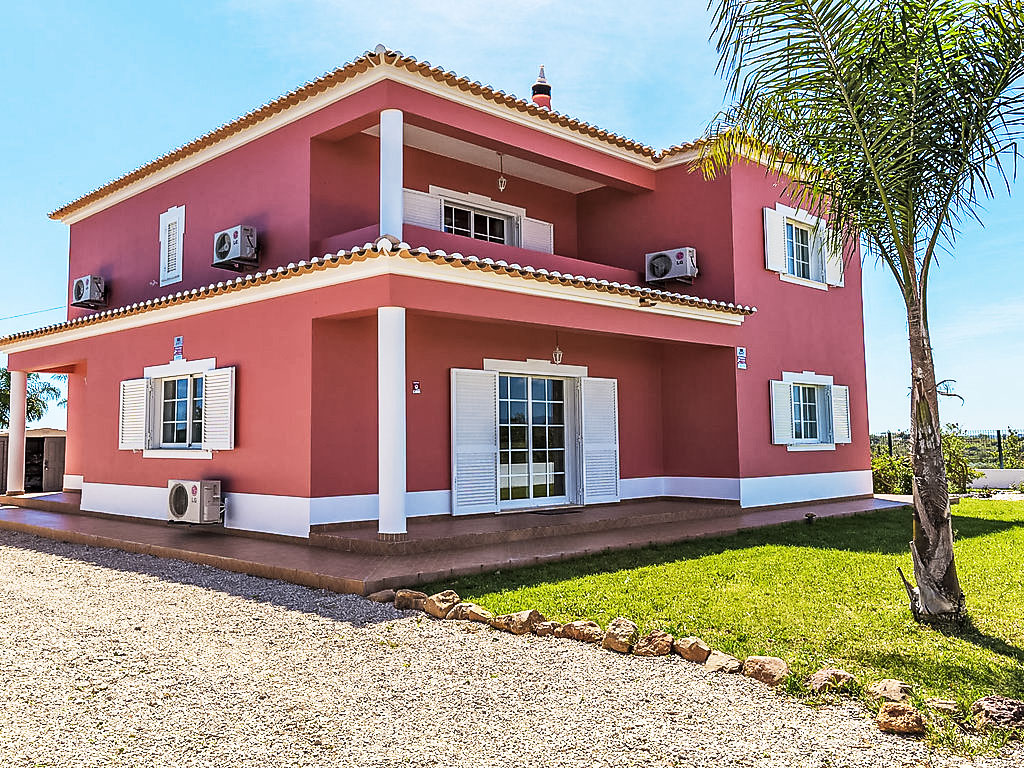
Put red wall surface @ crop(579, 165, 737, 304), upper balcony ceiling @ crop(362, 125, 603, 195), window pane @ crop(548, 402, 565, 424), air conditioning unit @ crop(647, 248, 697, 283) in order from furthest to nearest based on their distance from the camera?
red wall surface @ crop(579, 165, 737, 304) → air conditioning unit @ crop(647, 248, 697, 283) → window pane @ crop(548, 402, 565, 424) → upper balcony ceiling @ crop(362, 125, 603, 195)

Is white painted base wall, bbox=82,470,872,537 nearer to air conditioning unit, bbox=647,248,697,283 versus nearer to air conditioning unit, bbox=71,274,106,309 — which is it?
air conditioning unit, bbox=647,248,697,283

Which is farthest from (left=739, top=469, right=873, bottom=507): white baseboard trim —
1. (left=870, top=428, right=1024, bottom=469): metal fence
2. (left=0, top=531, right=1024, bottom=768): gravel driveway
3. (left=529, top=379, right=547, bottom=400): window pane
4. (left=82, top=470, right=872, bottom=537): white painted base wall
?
(left=0, top=531, right=1024, bottom=768): gravel driveway

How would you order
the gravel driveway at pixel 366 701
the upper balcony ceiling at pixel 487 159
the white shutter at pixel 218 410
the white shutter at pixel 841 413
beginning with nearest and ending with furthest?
the gravel driveway at pixel 366 701 < the white shutter at pixel 218 410 < the upper balcony ceiling at pixel 487 159 < the white shutter at pixel 841 413

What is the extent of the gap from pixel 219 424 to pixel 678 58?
8088 millimetres

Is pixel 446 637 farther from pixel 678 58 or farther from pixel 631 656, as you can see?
pixel 678 58

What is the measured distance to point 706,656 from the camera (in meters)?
4.99

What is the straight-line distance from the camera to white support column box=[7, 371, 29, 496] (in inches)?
590

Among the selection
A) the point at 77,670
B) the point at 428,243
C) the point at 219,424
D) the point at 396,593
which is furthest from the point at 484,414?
the point at 77,670

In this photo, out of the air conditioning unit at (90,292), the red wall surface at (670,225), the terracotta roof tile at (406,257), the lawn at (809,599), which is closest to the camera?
the lawn at (809,599)

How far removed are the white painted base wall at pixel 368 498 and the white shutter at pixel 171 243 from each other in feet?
11.3

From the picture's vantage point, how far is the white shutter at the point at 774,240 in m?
13.7

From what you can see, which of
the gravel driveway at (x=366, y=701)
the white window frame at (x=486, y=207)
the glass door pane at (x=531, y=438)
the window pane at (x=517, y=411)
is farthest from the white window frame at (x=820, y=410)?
the gravel driveway at (x=366, y=701)

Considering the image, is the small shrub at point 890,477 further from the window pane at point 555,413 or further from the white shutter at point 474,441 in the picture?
the white shutter at point 474,441

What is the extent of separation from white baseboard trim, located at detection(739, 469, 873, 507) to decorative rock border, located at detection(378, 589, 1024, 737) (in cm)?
744
